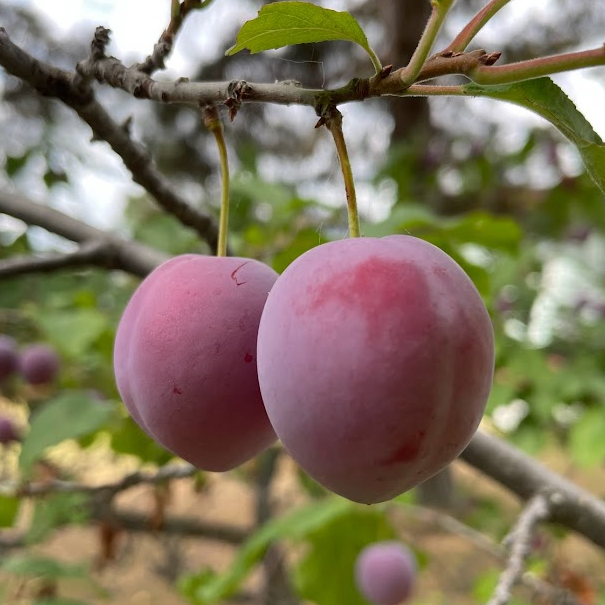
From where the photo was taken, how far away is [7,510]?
4.08 feet

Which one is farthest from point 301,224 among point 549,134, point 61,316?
point 549,134

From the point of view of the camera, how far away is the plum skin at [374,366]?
276 mm

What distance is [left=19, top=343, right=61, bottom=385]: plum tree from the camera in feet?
4.67

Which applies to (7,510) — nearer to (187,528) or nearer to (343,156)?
(187,528)

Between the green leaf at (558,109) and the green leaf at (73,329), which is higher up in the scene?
the green leaf at (558,109)

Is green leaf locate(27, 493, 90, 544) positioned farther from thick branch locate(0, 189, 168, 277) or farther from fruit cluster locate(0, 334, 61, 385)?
thick branch locate(0, 189, 168, 277)

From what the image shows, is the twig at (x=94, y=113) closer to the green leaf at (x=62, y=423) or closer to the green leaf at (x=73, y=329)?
the green leaf at (x=62, y=423)

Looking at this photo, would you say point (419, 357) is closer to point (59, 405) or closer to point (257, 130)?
point (59, 405)

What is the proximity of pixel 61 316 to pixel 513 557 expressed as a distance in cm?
101

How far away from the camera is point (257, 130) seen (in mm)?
2541

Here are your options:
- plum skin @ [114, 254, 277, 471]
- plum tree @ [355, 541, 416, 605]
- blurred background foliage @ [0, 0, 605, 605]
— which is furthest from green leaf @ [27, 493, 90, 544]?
A: plum skin @ [114, 254, 277, 471]

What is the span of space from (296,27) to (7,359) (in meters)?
1.36

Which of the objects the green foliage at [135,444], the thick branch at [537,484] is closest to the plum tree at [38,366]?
the green foliage at [135,444]

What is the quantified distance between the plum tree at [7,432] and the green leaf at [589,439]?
54.7 inches
